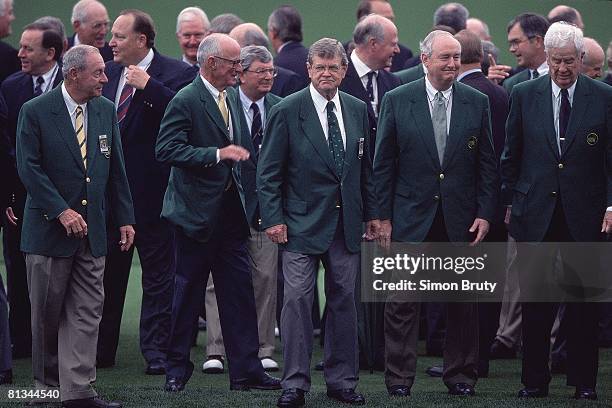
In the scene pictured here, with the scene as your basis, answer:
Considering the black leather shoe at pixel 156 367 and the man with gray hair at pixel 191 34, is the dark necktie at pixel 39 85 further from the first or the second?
the black leather shoe at pixel 156 367

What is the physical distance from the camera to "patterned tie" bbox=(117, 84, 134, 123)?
7637 mm

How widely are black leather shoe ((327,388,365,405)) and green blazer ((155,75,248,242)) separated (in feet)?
3.25

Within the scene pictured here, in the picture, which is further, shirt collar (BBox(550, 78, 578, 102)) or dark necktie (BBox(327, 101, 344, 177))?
shirt collar (BBox(550, 78, 578, 102))

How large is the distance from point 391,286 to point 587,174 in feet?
3.87

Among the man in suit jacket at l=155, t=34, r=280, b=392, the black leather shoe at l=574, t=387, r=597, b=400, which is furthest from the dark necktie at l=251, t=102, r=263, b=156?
the black leather shoe at l=574, t=387, r=597, b=400

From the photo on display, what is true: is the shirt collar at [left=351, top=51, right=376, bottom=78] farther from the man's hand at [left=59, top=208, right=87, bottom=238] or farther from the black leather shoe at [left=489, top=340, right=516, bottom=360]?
the man's hand at [left=59, top=208, right=87, bottom=238]

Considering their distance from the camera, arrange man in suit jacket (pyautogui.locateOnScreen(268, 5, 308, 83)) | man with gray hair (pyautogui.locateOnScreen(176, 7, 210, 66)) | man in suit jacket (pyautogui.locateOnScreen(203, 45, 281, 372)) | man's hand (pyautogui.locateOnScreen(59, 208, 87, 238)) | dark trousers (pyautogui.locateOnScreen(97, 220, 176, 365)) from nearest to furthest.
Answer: man's hand (pyautogui.locateOnScreen(59, 208, 87, 238)) → man in suit jacket (pyautogui.locateOnScreen(203, 45, 281, 372)) → dark trousers (pyautogui.locateOnScreen(97, 220, 176, 365)) → man in suit jacket (pyautogui.locateOnScreen(268, 5, 308, 83)) → man with gray hair (pyautogui.locateOnScreen(176, 7, 210, 66))

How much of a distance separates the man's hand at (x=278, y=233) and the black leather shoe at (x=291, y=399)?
71 cm

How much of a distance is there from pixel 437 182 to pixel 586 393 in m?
1.26

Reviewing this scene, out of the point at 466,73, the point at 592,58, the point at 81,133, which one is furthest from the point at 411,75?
the point at 81,133

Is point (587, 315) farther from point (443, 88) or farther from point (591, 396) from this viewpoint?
point (443, 88)

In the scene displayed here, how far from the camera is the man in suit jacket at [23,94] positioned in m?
7.98

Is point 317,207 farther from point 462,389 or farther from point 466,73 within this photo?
point 466,73

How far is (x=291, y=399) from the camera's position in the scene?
628 cm
